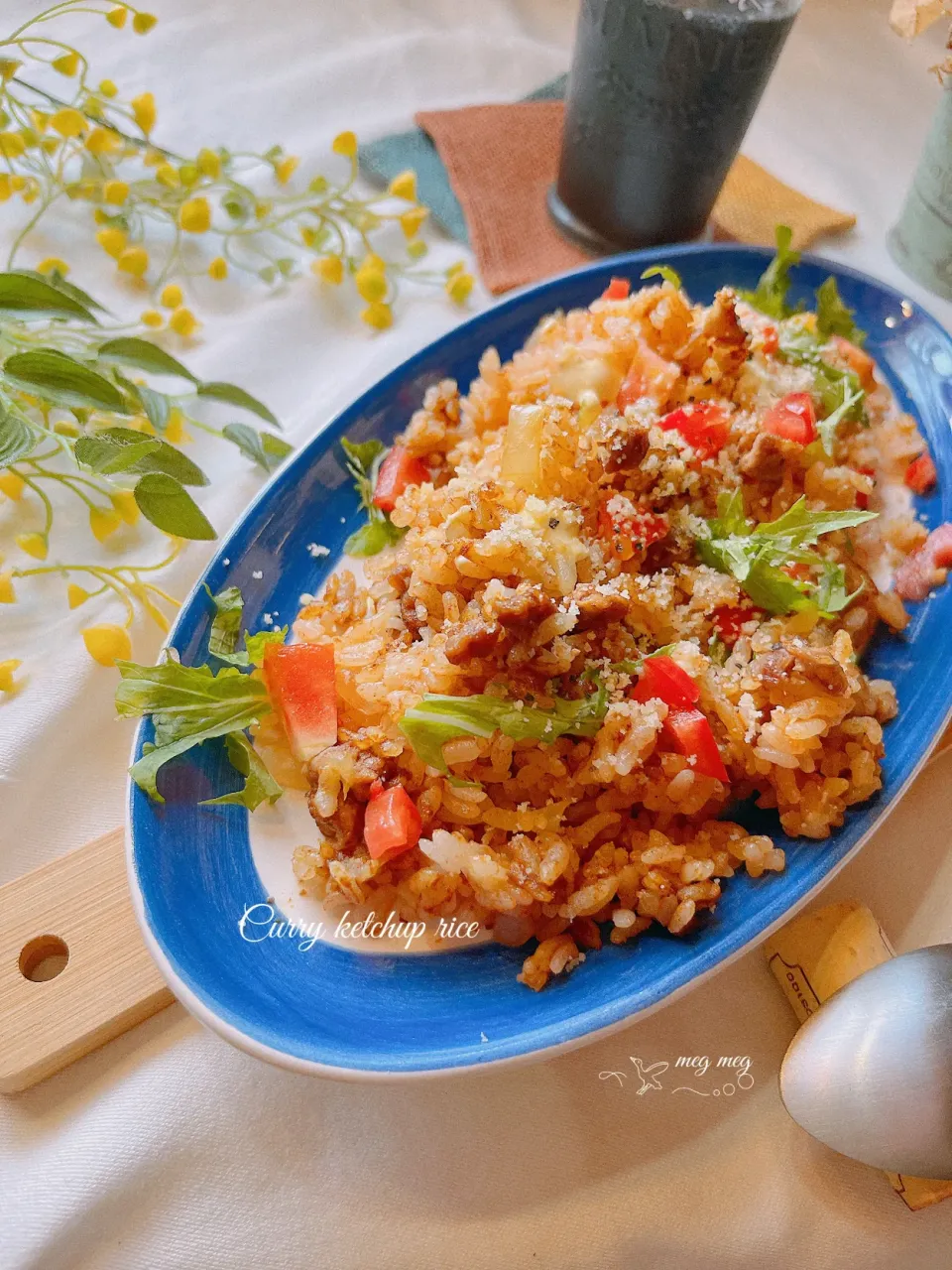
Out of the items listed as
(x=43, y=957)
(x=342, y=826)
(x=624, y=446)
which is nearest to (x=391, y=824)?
(x=342, y=826)

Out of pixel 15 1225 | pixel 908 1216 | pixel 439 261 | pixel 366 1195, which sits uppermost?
pixel 439 261

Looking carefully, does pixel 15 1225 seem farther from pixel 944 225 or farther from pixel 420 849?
pixel 944 225

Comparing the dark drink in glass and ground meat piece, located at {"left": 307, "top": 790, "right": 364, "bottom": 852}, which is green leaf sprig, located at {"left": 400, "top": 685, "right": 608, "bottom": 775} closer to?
ground meat piece, located at {"left": 307, "top": 790, "right": 364, "bottom": 852}

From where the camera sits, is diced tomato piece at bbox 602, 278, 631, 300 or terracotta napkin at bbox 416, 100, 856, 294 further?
terracotta napkin at bbox 416, 100, 856, 294

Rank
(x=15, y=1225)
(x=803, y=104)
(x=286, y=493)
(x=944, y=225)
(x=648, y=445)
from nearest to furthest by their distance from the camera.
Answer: (x=15, y=1225)
(x=648, y=445)
(x=286, y=493)
(x=944, y=225)
(x=803, y=104)

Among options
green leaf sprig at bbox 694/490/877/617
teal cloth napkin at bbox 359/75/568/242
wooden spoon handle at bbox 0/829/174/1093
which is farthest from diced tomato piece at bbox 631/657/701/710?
teal cloth napkin at bbox 359/75/568/242

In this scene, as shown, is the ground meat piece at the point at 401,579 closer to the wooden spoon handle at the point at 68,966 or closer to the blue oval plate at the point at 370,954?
the blue oval plate at the point at 370,954

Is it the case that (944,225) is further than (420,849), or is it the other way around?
(944,225)

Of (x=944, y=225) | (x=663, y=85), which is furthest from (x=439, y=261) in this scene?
(x=944, y=225)
